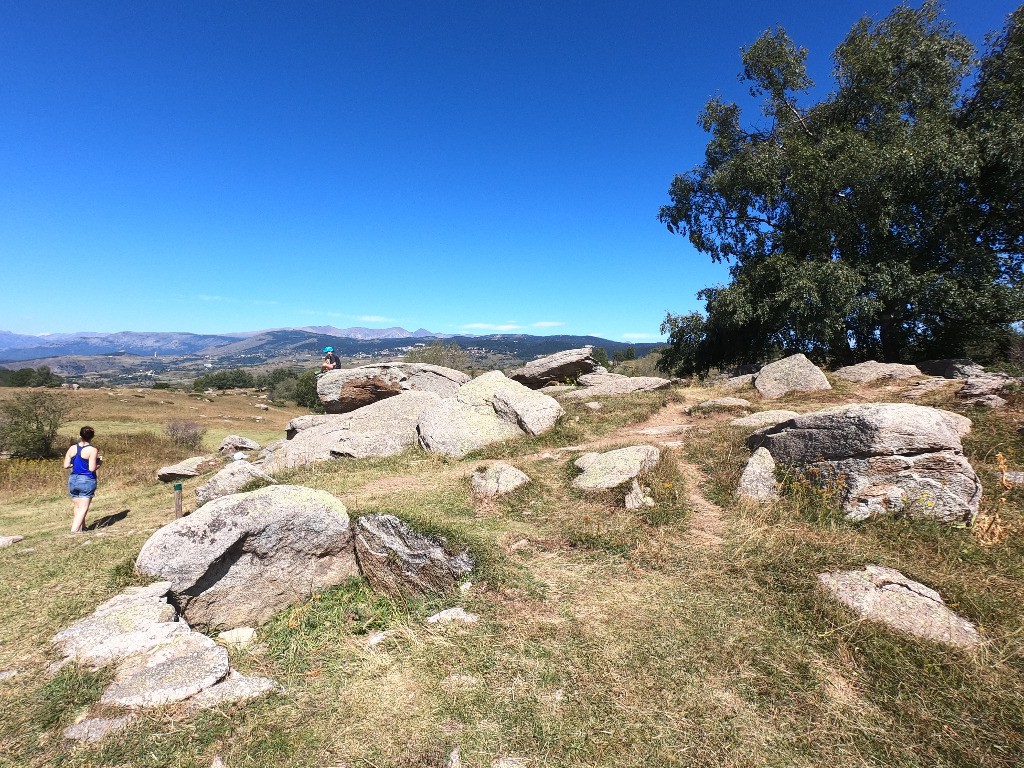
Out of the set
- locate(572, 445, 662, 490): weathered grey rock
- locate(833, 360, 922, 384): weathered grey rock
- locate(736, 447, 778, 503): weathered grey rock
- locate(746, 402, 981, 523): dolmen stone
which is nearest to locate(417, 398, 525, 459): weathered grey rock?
locate(572, 445, 662, 490): weathered grey rock

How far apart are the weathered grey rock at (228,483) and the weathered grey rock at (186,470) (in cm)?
766

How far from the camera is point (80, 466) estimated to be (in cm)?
1158

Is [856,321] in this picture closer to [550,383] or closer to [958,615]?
[550,383]

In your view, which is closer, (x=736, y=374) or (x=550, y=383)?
(x=736, y=374)

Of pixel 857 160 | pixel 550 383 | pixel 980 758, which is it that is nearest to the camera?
pixel 980 758

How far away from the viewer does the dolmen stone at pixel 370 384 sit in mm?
21922

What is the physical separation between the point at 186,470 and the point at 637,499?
19245 mm

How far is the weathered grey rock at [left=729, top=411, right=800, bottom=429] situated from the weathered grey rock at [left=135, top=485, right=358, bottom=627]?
35.8 feet

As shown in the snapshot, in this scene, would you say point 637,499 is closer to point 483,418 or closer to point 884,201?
point 483,418

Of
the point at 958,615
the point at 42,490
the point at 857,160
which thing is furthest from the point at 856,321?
the point at 42,490

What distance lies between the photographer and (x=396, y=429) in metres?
16.9

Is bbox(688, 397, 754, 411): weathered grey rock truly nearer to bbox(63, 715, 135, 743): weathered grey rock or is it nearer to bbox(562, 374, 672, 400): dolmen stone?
bbox(562, 374, 672, 400): dolmen stone

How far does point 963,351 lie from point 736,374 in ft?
36.6

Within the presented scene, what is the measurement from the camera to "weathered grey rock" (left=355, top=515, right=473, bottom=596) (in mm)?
7930
